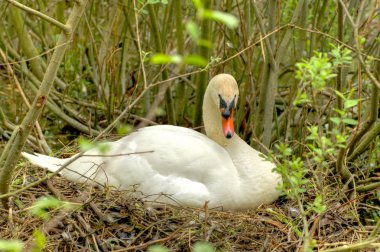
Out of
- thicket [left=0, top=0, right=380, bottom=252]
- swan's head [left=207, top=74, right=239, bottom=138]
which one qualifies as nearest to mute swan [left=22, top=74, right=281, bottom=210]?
swan's head [left=207, top=74, right=239, bottom=138]

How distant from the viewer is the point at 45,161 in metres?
5.52

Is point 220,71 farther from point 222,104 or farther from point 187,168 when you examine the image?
point 187,168

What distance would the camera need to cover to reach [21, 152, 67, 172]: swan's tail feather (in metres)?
5.41

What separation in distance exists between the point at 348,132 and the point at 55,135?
2.75 metres

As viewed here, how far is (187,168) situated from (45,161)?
110 centimetres

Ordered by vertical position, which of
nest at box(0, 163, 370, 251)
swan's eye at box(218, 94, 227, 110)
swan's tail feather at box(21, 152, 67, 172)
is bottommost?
nest at box(0, 163, 370, 251)

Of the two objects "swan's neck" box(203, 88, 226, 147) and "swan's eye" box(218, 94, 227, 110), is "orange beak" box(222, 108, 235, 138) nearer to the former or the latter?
"swan's eye" box(218, 94, 227, 110)

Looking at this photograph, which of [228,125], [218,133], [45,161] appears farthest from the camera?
[218,133]

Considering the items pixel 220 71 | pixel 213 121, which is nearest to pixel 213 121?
pixel 213 121

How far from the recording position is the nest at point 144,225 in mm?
4594

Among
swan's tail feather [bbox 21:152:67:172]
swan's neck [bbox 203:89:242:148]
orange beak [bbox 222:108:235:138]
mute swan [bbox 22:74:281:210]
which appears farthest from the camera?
swan's neck [bbox 203:89:242:148]

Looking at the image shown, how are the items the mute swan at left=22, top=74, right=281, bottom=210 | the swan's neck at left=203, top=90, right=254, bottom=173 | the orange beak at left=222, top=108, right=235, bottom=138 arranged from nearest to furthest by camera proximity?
the mute swan at left=22, top=74, right=281, bottom=210
the orange beak at left=222, top=108, right=235, bottom=138
the swan's neck at left=203, top=90, right=254, bottom=173

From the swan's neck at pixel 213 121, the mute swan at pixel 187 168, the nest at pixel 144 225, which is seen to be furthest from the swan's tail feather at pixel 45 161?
the swan's neck at pixel 213 121

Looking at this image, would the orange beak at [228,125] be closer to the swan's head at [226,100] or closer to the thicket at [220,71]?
the swan's head at [226,100]
